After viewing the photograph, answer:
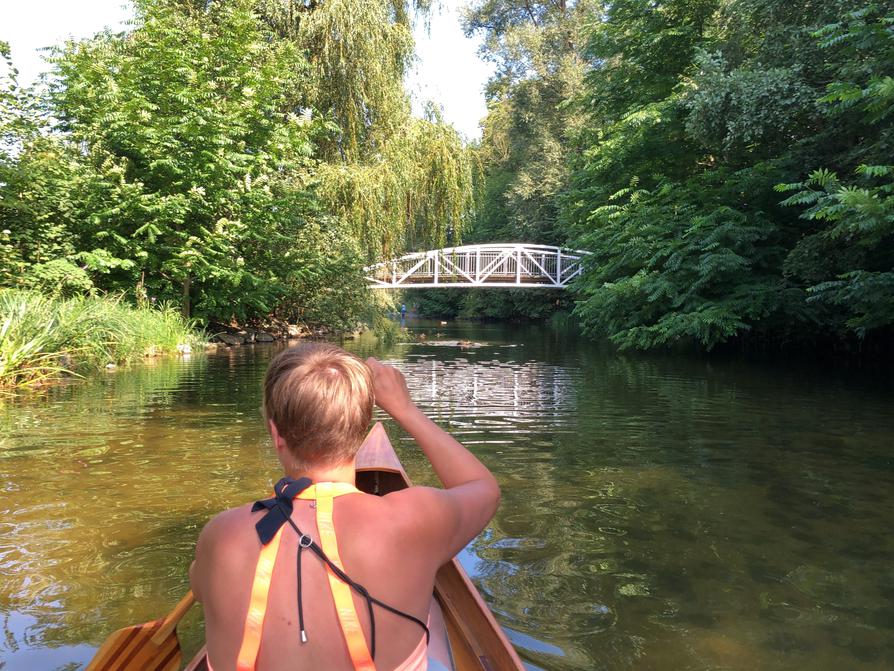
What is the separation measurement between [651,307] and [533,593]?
13.9 metres

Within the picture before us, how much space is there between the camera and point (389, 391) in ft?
6.26

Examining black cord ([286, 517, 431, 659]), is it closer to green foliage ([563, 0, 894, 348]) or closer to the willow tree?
green foliage ([563, 0, 894, 348])

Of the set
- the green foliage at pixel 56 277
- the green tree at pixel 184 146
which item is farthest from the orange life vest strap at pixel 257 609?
the green tree at pixel 184 146

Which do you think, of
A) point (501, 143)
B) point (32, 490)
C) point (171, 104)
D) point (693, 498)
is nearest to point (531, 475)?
point (693, 498)

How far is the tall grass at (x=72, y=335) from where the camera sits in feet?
30.3

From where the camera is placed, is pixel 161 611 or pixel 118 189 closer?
pixel 161 611

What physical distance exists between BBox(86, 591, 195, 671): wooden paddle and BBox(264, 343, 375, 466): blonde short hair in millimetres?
819

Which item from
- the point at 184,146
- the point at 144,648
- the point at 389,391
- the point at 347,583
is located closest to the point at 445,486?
the point at 389,391

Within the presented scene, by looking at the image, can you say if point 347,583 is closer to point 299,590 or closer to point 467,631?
point 299,590

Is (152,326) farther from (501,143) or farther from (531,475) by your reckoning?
(501,143)

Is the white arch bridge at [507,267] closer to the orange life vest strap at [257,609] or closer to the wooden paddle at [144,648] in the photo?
the wooden paddle at [144,648]

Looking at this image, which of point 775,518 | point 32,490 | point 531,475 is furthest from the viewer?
point 531,475

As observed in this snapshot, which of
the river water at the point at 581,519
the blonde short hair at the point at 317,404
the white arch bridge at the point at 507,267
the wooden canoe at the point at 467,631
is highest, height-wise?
the white arch bridge at the point at 507,267

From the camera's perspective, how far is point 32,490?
16.3 ft
